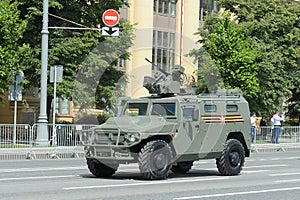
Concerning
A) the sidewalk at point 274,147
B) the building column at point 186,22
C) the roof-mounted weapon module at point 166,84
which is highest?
the building column at point 186,22

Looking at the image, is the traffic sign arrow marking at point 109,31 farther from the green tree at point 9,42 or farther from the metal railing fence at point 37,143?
the green tree at point 9,42

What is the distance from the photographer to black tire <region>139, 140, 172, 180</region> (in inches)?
626

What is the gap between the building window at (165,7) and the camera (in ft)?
182

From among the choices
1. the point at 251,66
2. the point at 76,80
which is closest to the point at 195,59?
the point at 251,66

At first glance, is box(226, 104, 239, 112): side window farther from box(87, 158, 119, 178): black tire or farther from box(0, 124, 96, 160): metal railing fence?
box(0, 124, 96, 160): metal railing fence

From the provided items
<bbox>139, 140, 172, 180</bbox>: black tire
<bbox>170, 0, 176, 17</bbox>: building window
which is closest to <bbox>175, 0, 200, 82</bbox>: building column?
<bbox>170, 0, 176, 17</bbox>: building window

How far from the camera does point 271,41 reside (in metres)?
46.3

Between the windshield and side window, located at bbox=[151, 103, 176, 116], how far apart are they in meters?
0.26

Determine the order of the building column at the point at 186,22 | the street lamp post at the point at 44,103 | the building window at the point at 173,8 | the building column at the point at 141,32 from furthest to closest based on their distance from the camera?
the building window at the point at 173,8 < the building column at the point at 186,22 < the building column at the point at 141,32 < the street lamp post at the point at 44,103

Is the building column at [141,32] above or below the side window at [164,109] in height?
above

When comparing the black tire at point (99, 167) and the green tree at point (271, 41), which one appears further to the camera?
the green tree at point (271, 41)

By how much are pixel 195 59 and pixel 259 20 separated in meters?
5.36

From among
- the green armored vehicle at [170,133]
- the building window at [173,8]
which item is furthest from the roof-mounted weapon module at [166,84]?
the building window at [173,8]

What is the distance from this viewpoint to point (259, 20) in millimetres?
46688
